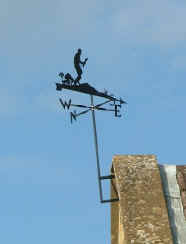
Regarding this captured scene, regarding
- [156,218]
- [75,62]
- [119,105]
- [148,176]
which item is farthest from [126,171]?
[75,62]

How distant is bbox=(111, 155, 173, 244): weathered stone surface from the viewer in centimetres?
1034

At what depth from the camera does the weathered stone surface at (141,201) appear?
1034cm

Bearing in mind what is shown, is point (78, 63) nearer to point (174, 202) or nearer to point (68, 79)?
point (68, 79)

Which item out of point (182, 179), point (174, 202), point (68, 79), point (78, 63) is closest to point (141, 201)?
point (174, 202)

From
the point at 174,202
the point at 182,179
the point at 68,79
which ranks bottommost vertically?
the point at 174,202

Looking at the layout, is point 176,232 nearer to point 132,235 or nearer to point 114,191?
point 132,235

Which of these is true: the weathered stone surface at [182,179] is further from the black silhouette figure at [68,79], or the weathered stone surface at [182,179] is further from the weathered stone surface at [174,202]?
the black silhouette figure at [68,79]

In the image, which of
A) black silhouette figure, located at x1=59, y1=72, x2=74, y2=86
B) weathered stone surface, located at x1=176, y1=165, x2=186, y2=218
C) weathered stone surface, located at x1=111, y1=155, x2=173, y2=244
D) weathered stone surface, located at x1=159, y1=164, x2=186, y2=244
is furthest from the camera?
black silhouette figure, located at x1=59, y1=72, x2=74, y2=86

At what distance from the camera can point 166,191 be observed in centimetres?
1127

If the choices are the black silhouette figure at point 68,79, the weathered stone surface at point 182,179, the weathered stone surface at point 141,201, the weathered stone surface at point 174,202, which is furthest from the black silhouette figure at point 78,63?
the weathered stone surface at point 182,179

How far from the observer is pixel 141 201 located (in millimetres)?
10891

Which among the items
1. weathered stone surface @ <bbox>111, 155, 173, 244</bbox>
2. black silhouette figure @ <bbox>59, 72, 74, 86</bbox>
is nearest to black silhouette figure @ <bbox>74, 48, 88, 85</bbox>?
black silhouette figure @ <bbox>59, 72, 74, 86</bbox>

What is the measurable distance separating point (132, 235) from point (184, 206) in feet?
→ 4.33

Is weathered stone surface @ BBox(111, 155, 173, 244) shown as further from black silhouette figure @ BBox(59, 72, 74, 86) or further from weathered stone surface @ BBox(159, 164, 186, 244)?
black silhouette figure @ BBox(59, 72, 74, 86)
